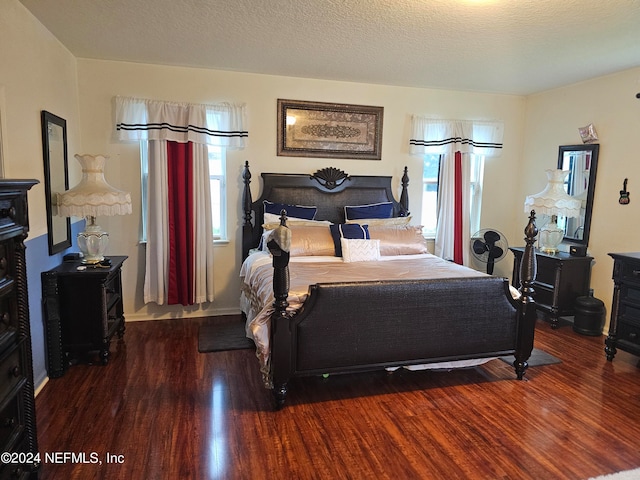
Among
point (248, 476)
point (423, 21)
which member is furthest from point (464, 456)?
point (423, 21)

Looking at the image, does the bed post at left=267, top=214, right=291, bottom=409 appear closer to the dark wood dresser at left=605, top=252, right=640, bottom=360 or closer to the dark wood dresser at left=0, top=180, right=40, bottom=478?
the dark wood dresser at left=0, top=180, right=40, bottom=478

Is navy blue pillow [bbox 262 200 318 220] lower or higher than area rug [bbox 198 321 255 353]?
higher

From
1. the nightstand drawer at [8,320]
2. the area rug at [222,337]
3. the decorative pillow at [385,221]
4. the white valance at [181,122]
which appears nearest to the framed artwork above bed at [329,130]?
the white valance at [181,122]

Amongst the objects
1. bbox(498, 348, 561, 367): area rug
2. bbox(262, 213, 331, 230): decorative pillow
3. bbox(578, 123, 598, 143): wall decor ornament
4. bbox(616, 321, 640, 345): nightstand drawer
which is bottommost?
bbox(498, 348, 561, 367): area rug

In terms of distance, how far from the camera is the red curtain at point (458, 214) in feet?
16.1

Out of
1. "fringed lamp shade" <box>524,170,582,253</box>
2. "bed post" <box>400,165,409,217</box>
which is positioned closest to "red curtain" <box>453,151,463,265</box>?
"bed post" <box>400,165,409,217</box>

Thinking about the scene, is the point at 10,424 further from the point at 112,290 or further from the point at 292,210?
the point at 292,210

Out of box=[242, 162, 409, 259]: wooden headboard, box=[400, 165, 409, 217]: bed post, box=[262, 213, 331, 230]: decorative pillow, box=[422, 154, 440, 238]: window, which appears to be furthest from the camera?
box=[422, 154, 440, 238]: window

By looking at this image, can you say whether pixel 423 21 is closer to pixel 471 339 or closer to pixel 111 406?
pixel 471 339

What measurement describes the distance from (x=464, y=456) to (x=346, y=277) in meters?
1.38

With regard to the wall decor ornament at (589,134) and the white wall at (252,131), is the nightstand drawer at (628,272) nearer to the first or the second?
the wall decor ornament at (589,134)

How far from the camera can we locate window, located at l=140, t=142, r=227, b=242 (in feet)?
13.9

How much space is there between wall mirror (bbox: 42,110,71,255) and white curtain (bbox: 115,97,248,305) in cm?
66

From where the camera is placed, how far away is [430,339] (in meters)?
2.88
